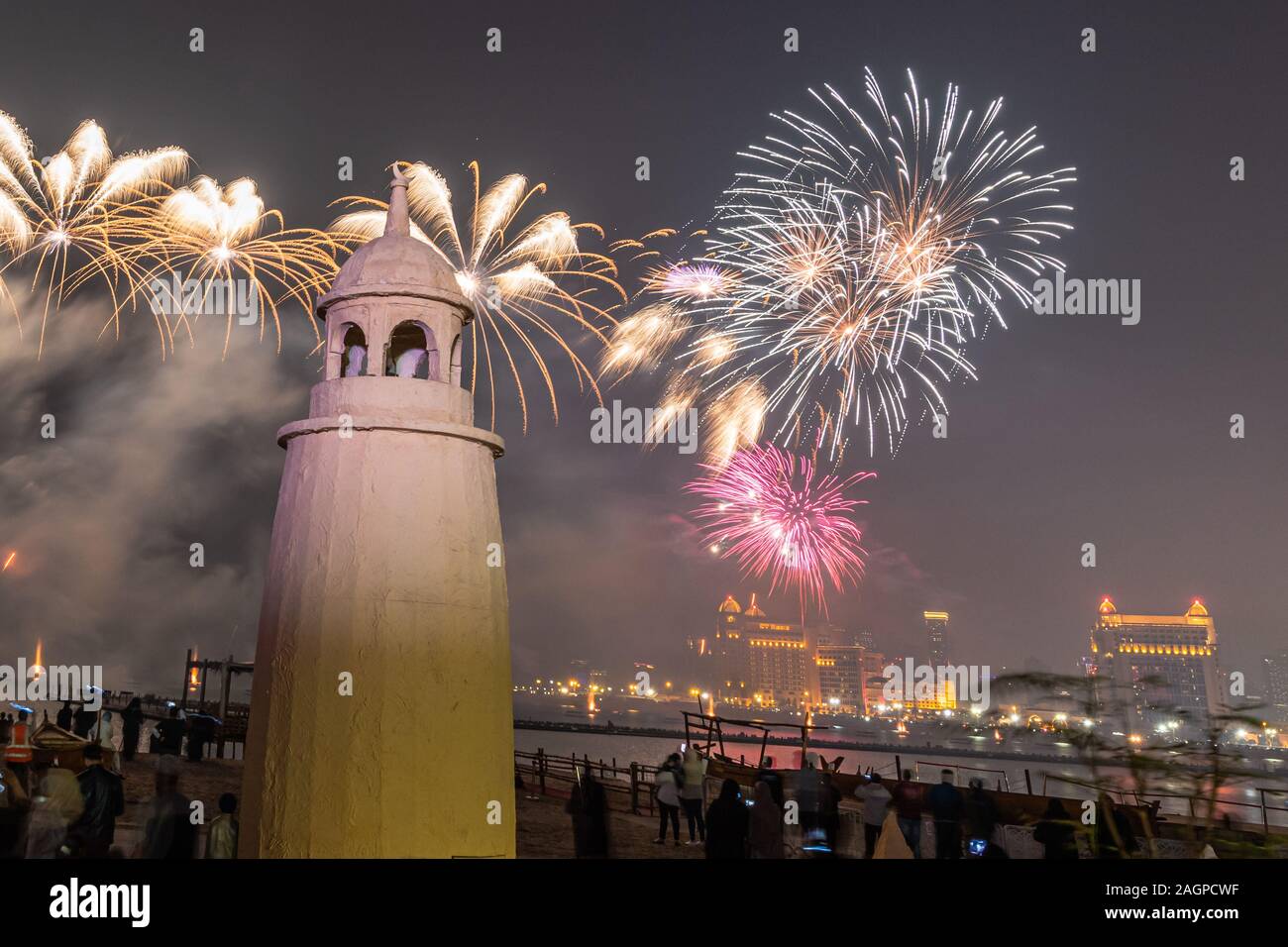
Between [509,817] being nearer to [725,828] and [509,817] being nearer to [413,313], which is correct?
[725,828]

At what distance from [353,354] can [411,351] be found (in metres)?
0.85

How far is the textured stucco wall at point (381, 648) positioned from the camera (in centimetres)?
1091

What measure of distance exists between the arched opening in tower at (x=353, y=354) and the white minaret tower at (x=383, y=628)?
1.02 feet

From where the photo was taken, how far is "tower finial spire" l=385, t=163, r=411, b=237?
44.0 feet

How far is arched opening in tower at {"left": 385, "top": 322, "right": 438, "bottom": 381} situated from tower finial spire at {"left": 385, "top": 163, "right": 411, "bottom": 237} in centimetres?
125

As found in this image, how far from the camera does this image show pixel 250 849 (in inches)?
431

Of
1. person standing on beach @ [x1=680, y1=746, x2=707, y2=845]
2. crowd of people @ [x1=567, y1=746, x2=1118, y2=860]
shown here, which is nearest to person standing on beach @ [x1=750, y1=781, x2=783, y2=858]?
crowd of people @ [x1=567, y1=746, x2=1118, y2=860]

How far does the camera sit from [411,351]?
13641 mm

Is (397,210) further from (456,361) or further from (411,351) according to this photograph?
(456,361)

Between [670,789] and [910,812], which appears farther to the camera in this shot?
[670,789]

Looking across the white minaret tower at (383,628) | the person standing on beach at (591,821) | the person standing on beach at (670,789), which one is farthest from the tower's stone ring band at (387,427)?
the person standing on beach at (670,789)

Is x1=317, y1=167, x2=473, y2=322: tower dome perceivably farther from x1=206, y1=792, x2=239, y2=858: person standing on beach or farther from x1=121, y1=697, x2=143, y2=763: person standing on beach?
x1=121, y1=697, x2=143, y2=763: person standing on beach

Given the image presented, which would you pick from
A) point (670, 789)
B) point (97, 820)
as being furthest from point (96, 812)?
point (670, 789)
